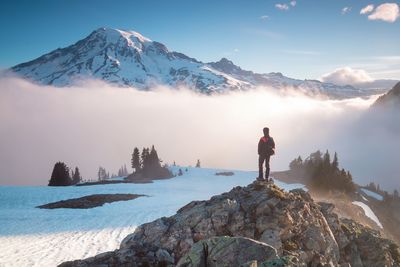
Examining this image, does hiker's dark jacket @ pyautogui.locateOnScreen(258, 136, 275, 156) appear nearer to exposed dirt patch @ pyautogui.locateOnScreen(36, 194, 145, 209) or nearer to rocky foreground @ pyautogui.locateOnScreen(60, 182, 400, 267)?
rocky foreground @ pyautogui.locateOnScreen(60, 182, 400, 267)

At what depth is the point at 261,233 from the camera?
16.2m

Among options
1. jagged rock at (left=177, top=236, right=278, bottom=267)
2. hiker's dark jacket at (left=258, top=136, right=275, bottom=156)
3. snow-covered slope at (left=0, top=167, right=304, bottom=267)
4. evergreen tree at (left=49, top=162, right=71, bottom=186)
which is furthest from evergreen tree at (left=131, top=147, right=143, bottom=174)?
jagged rock at (left=177, top=236, right=278, bottom=267)

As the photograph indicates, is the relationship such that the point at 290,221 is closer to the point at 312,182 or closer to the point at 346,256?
the point at 346,256

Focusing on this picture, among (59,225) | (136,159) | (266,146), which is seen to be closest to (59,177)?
(136,159)

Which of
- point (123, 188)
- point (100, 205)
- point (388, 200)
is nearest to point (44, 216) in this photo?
point (100, 205)

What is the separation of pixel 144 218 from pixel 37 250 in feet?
42.5

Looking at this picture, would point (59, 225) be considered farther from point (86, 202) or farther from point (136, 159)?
point (136, 159)

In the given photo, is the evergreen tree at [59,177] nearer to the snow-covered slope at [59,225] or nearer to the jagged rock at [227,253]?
the snow-covered slope at [59,225]

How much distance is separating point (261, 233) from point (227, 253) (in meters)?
5.62

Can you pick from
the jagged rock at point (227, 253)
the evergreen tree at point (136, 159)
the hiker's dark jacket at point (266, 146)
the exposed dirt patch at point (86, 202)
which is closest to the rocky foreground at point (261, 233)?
the jagged rock at point (227, 253)

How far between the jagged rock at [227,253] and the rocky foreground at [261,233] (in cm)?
152

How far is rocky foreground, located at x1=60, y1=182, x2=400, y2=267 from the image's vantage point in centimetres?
1356

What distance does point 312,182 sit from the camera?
90.6m

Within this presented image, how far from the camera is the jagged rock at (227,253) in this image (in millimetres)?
10820
